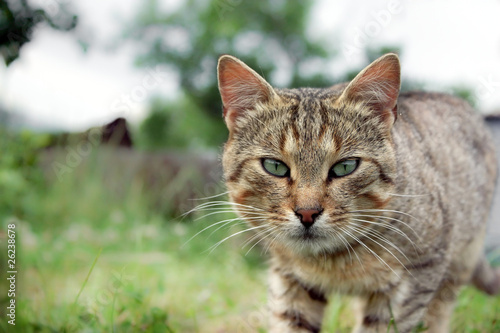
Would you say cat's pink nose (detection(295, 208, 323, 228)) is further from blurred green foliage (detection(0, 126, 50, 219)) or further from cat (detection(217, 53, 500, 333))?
blurred green foliage (detection(0, 126, 50, 219))

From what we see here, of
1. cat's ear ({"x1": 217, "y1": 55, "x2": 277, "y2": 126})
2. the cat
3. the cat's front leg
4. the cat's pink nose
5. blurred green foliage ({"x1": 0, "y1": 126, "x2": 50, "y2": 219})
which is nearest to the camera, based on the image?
the cat's pink nose

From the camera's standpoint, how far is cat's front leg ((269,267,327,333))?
2.22 meters

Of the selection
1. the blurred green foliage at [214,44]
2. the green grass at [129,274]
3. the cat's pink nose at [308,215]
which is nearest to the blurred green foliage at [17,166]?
the green grass at [129,274]

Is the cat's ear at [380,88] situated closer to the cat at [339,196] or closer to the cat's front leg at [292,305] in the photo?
the cat at [339,196]

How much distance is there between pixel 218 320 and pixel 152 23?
16.3ft

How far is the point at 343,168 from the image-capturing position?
1924 millimetres

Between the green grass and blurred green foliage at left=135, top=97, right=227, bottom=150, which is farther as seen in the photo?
blurred green foliage at left=135, top=97, right=227, bottom=150

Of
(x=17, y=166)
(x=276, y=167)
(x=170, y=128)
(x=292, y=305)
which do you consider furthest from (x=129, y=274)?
(x=170, y=128)

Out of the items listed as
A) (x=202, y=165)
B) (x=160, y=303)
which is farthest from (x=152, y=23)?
(x=160, y=303)

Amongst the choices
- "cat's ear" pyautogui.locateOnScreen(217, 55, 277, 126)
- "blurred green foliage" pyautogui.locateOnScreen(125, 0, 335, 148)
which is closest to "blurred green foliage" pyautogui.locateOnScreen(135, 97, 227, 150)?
"blurred green foliage" pyautogui.locateOnScreen(125, 0, 335, 148)

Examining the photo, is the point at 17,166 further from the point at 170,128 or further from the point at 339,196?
the point at 339,196

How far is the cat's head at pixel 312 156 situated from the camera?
182 cm

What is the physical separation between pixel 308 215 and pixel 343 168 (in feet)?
1.01

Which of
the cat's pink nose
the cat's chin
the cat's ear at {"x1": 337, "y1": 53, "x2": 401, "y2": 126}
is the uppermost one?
the cat's ear at {"x1": 337, "y1": 53, "x2": 401, "y2": 126}
